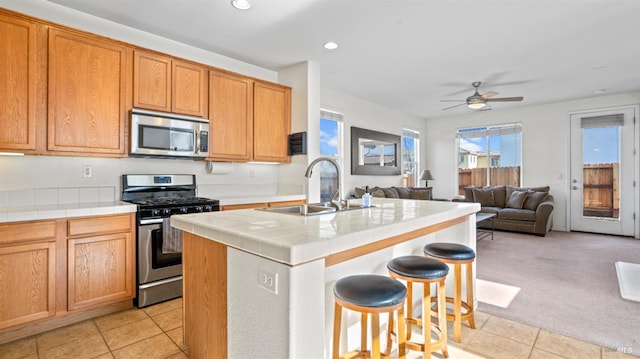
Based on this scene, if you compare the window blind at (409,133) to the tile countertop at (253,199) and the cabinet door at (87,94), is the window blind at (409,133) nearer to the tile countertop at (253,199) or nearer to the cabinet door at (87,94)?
the tile countertop at (253,199)

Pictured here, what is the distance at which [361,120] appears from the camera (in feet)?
19.6

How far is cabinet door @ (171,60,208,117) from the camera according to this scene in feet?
10.3

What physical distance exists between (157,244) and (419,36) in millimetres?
3342

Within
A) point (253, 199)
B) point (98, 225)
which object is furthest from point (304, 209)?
point (98, 225)

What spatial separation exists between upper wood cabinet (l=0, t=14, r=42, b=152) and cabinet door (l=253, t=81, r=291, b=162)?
2.04 m

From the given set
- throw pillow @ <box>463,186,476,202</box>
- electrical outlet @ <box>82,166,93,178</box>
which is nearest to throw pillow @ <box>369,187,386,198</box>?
throw pillow @ <box>463,186,476,202</box>

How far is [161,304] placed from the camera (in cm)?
271

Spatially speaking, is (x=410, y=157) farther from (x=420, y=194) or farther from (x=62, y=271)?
(x=62, y=271)

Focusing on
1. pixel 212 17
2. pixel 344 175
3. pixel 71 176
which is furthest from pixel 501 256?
pixel 71 176

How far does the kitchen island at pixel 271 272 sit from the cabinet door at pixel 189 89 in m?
1.86

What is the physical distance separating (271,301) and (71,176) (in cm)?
265

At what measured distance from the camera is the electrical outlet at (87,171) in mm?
2793

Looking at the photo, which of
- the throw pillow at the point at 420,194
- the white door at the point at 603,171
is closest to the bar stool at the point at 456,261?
the throw pillow at the point at 420,194

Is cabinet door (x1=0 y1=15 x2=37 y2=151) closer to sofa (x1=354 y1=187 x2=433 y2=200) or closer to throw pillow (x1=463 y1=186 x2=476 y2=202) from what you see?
sofa (x1=354 y1=187 x2=433 y2=200)
